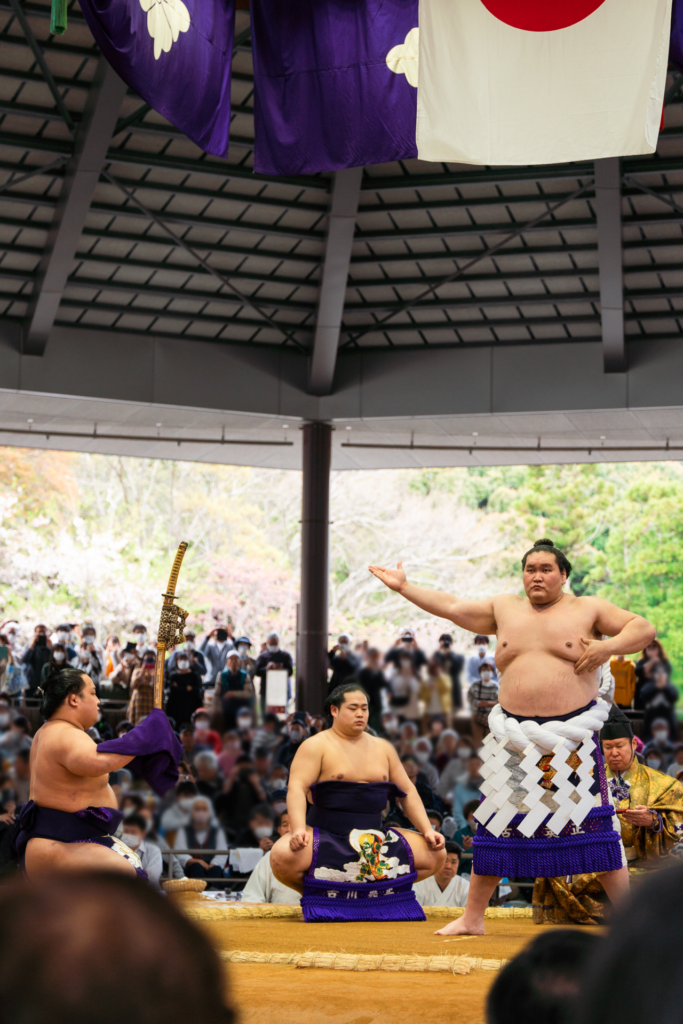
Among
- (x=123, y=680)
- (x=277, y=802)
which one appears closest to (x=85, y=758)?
(x=277, y=802)

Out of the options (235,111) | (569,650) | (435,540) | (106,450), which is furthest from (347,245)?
(435,540)

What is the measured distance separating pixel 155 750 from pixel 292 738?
4.18m

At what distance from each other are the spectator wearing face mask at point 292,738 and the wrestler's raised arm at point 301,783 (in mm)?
2779

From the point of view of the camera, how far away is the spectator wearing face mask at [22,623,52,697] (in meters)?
8.72

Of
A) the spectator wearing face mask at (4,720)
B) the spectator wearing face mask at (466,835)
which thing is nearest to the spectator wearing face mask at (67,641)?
the spectator wearing face mask at (4,720)

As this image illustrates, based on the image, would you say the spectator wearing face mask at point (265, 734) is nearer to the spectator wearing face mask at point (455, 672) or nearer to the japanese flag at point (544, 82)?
the spectator wearing face mask at point (455, 672)

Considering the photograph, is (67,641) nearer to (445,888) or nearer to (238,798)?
(238,798)

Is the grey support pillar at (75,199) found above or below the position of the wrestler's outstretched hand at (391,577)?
above

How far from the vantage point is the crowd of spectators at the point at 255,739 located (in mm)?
2127

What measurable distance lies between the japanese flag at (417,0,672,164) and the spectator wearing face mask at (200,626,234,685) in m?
6.50

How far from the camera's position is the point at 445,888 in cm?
462

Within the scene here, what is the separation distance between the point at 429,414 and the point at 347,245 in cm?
170

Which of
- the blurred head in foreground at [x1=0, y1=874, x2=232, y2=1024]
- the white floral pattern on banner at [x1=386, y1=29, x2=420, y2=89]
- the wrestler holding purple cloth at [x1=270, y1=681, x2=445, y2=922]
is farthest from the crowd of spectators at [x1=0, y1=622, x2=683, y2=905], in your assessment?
the white floral pattern on banner at [x1=386, y1=29, x2=420, y2=89]

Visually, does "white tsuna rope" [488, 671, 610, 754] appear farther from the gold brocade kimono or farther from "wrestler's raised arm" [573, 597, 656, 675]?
the gold brocade kimono
